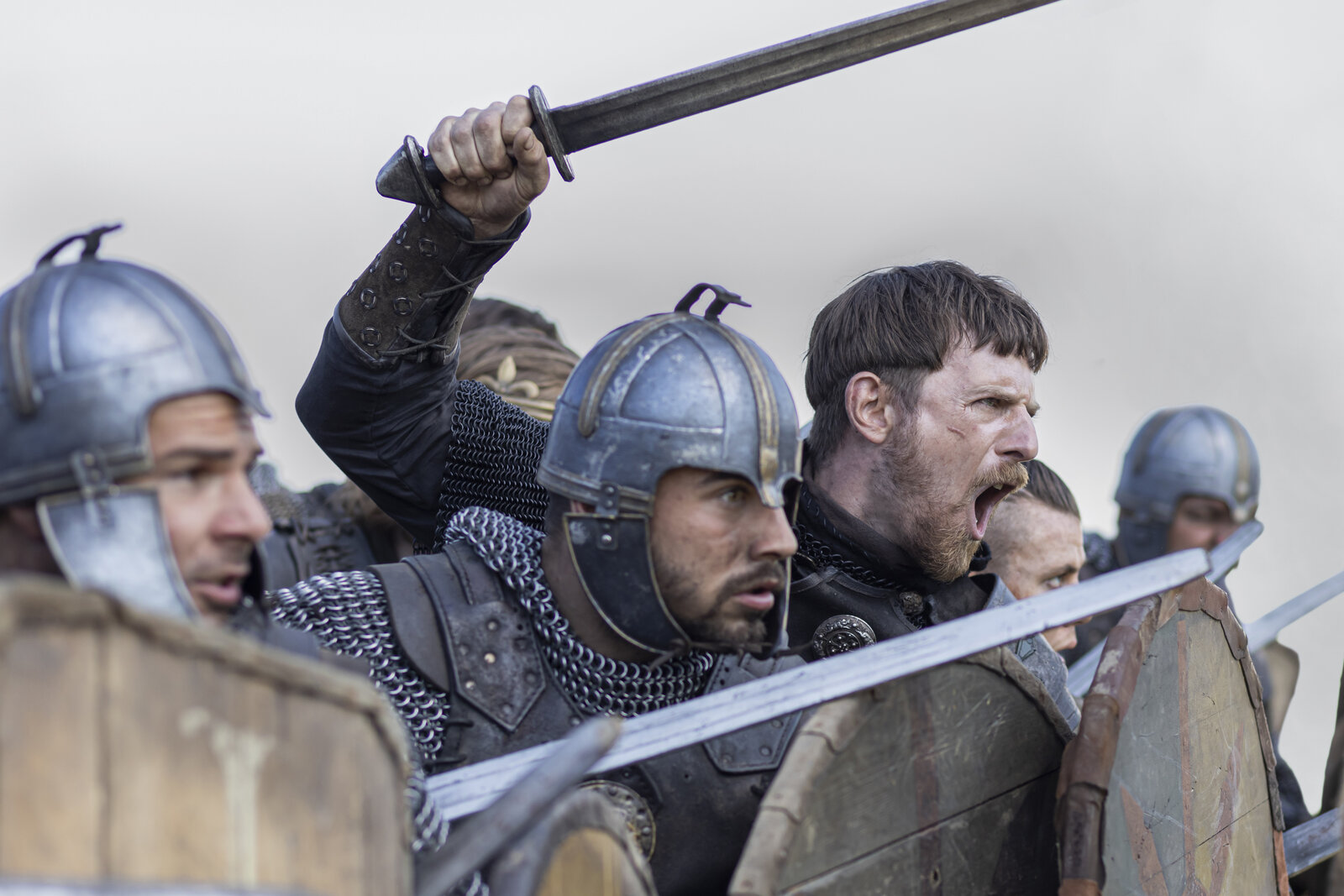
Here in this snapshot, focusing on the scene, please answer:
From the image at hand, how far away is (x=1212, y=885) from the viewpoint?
2676mm

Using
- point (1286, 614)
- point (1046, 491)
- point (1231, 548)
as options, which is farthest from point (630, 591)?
point (1231, 548)

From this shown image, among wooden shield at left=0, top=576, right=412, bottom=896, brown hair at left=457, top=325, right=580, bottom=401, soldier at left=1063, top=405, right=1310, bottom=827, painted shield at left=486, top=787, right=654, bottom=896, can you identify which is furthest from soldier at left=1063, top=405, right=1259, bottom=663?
wooden shield at left=0, top=576, right=412, bottom=896

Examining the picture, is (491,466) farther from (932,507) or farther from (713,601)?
(932,507)

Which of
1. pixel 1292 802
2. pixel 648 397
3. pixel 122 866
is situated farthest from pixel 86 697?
pixel 1292 802

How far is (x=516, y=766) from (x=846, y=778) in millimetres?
487

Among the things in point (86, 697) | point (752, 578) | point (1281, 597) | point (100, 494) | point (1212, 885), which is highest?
point (100, 494)

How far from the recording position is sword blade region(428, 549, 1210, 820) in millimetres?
2053

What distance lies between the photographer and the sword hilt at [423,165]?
2.88m

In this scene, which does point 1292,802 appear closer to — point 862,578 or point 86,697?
point 862,578

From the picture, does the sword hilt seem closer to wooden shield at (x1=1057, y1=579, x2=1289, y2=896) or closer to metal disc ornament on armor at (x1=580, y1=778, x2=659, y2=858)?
metal disc ornament on armor at (x1=580, y1=778, x2=659, y2=858)

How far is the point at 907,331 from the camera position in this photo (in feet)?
11.6

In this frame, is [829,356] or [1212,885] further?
[829,356]

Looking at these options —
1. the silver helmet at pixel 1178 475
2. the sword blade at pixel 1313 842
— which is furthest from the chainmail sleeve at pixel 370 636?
the silver helmet at pixel 1178 475

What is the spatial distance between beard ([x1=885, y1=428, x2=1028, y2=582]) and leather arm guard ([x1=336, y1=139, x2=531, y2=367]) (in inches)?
43.6
